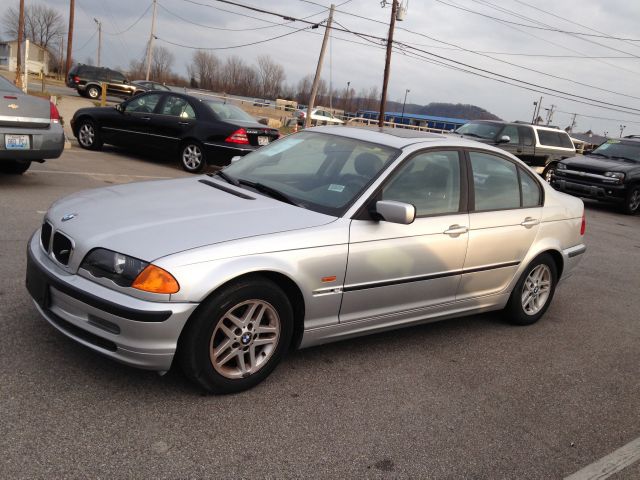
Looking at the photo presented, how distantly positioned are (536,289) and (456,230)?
137 centimetres

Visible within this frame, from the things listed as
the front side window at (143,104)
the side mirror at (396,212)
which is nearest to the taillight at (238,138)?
the front side window at (143,104)

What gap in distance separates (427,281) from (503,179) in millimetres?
1311

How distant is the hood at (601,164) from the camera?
14.2m

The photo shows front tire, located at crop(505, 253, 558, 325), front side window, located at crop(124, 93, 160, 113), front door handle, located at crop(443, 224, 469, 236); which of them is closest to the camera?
front door handle, located at crop(443, 224, 469, 236)

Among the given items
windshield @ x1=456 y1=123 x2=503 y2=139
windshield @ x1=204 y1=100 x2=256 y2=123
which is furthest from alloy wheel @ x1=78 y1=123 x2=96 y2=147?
windshield @ x1=456 y1=123 x2=503 y2=139

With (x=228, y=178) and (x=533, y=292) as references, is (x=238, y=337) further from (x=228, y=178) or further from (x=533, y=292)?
(x=533, y=292)

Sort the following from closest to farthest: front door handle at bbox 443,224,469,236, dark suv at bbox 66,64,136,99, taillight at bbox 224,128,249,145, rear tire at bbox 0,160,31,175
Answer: front door handle at bbox 443,224,469,236 → rear tire at bbox 0,160,31,175 → taillight at bbox 224,128,249,145 → dark suv at bbox 66,64,136,99

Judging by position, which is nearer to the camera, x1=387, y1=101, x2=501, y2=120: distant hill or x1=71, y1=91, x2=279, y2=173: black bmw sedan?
x1=71, y1=91, x2=279, y2=173: black bmw sedan

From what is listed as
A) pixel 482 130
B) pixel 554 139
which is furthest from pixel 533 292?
pixel 554 139

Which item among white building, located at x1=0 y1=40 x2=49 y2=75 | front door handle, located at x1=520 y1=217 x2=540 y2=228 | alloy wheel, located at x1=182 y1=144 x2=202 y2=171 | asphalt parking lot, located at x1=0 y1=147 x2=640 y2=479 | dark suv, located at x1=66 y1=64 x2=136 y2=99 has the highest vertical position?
white building, located at x1=0 y1=40 x2=49 y2=75

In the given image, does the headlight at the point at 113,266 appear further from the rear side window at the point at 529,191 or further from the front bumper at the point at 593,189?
the front bumper at the point at 593,189

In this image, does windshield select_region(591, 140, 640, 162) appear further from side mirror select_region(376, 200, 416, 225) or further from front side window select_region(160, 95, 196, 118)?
side mirror select_region(376, 200, 416, 225)

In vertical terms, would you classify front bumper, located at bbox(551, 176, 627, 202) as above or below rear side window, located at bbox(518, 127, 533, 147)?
below

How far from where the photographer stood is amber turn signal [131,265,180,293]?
302 cm
